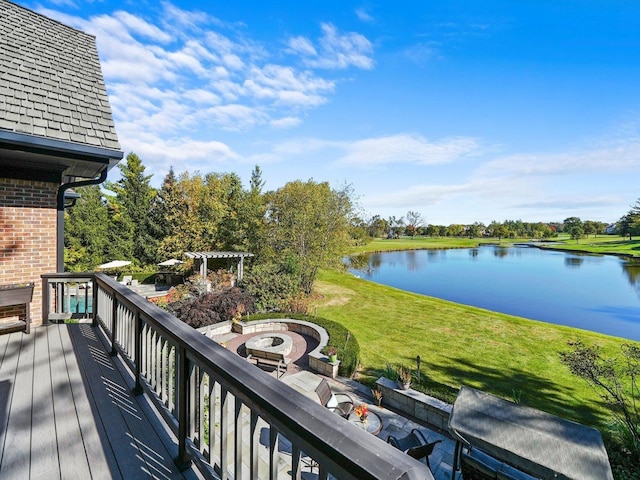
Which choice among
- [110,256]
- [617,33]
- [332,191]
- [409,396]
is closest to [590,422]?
[409,396]

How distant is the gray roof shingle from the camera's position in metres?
3.71

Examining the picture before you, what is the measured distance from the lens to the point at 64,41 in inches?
217

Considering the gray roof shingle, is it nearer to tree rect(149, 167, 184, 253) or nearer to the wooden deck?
the wooden deck

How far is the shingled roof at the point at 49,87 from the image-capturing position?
3668 mm

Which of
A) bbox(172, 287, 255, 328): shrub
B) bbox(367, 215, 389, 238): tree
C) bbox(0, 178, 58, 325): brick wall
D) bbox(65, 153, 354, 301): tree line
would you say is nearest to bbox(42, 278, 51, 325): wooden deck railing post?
bbox(0, 178, 58, 325): brick wall

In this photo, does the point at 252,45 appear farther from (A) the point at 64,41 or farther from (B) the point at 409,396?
(B) the point at 409,396

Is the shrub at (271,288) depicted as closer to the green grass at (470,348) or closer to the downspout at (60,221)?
the green grass at (470,348)

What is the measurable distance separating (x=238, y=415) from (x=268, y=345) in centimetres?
862

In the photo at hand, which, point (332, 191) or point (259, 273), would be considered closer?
point (259, 273)

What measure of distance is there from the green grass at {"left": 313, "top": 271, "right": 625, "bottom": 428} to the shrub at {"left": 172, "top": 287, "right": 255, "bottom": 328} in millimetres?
4162

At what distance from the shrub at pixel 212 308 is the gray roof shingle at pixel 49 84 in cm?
791

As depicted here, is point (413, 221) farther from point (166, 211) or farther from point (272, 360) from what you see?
point (272, 360)

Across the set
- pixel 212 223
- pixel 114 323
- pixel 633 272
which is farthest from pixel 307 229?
pixel 633 272

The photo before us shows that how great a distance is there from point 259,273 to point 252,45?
9.24 m
